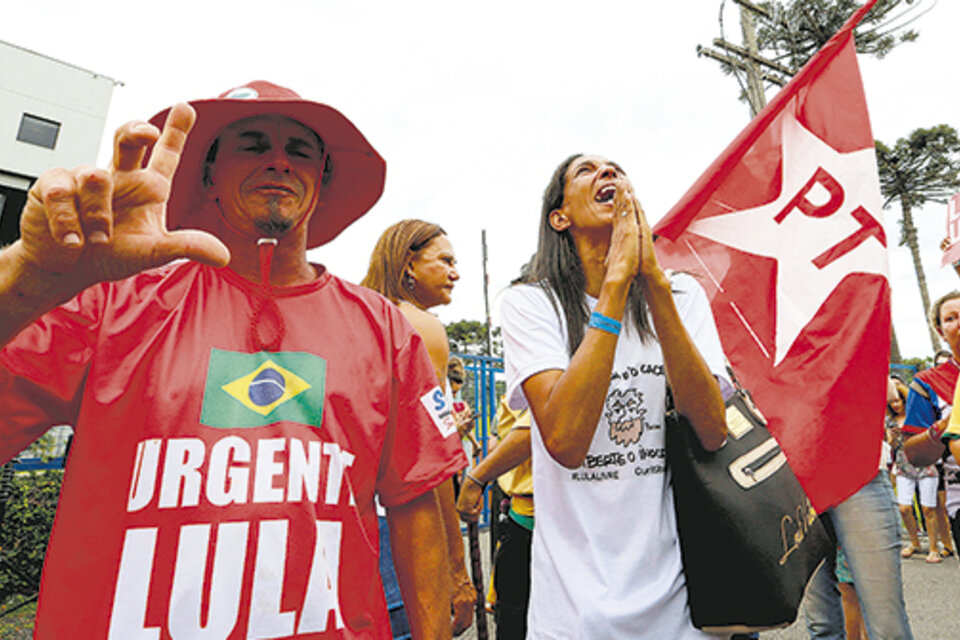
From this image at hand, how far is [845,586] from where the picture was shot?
389 centimetres

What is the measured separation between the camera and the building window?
32.2 metres

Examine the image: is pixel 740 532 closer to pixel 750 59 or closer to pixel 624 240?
pixel 624 240

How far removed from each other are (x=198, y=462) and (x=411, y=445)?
0.50m

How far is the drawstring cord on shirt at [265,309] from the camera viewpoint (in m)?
1.27

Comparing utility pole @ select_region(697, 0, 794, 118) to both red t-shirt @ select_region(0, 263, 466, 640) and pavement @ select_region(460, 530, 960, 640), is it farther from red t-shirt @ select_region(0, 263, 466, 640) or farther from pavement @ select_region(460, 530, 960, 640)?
red t-shirt @ select_region(0, 263, 466, 640)

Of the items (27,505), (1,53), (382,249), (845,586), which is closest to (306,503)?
(382,249)

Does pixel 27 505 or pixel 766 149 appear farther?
pixel 27 505

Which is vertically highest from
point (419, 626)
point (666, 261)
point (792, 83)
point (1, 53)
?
point (1, 53)

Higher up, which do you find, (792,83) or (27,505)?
(792,83)

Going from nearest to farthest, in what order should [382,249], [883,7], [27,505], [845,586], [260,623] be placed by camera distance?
[260,623] < [382,249] < [845,586] < [27,505] < [883,7]

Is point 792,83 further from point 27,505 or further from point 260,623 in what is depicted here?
point 27,505

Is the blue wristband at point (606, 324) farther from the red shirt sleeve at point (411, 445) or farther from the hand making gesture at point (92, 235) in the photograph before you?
the hand making gesture at point (92, 235)

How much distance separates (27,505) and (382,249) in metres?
4.24

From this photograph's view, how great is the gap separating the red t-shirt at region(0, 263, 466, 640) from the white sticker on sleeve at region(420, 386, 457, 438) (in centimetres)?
17
